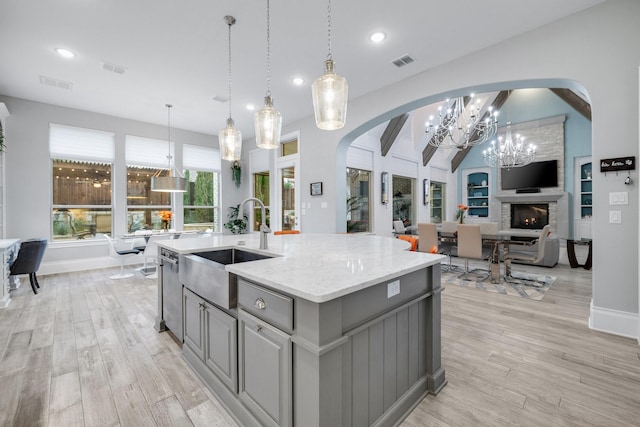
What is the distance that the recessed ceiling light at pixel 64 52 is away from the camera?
134 inches

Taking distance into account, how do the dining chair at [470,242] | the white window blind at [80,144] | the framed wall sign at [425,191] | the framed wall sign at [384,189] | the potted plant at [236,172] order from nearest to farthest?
the dining chair at [470,242] → the white window blind at [80,144] → the framed wall sign at [384,189] → the potted plant at [236,172] → the framed wall sign at [425,191]

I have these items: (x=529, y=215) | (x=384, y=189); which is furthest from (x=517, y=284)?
(x=529, y=215)

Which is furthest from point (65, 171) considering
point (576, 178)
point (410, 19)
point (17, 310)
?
point (576, 178)

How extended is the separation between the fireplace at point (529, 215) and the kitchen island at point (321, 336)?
950 centimetres

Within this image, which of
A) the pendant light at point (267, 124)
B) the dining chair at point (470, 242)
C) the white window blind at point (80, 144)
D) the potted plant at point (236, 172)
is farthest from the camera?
the potted plant at point (236, 172)

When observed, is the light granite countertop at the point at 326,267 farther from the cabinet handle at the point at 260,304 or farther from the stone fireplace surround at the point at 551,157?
the stone fireplace surround at the point at 551,157

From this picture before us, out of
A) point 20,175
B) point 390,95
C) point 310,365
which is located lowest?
point 310,365

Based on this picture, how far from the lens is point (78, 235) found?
5.61 m

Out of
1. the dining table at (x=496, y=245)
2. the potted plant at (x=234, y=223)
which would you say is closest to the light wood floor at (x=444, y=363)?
the dining table at (x=496, y=245)

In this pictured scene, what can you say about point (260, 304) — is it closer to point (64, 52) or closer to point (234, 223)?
point (64, 52)

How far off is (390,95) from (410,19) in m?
1.55

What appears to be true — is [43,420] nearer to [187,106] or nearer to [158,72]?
[158,72]

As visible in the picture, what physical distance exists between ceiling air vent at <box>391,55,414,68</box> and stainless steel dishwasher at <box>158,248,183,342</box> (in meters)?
3.51

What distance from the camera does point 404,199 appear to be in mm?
8359
